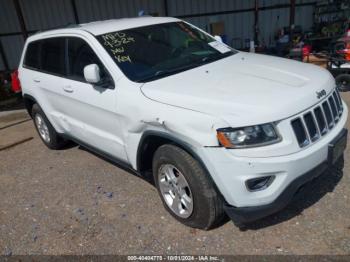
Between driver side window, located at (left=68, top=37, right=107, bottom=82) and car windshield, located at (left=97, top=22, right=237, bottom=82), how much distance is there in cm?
19

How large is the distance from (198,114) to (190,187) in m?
0.65

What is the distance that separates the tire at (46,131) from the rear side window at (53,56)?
0.81 m

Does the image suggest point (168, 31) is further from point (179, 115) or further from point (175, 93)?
point (179, 115)

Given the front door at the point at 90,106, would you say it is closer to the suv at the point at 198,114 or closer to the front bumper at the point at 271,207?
the suv at the point at 198,114

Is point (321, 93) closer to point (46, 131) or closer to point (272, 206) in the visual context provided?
point (272, 206)

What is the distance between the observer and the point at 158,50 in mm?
3789

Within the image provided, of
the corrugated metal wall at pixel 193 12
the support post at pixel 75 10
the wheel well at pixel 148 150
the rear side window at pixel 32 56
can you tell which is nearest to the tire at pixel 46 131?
the rear side window at pixel 32 56

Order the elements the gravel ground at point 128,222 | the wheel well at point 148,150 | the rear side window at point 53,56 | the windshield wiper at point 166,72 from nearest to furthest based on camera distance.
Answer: the gravel ground at point 128,222 → the wheel well at point 148,150 → the windshield wiper at point 166,72 → the rear side window at point 53,56

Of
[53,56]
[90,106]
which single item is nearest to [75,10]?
[53,56]

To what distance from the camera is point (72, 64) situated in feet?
13.7

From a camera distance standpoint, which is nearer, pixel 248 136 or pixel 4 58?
pixel 248 136

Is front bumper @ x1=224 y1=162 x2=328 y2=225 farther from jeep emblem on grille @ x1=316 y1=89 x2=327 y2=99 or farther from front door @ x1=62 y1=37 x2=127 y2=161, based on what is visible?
front door @ x1=62 y1=37 x2=127 y2=161

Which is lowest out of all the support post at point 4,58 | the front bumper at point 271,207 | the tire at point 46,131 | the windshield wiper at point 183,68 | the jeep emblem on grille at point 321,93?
the support post at point 4,58

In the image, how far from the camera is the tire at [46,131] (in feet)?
17.5
